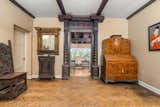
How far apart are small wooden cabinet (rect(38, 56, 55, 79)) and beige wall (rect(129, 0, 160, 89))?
347 centimetres

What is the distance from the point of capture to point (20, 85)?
479 centimetres

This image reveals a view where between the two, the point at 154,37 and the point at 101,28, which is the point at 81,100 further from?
the point at 101,28

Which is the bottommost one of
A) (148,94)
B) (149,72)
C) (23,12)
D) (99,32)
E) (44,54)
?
(148,94)

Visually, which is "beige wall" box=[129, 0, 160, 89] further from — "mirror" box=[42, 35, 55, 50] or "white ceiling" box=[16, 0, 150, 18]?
"mirror" box=[42, 35, 55, 50]

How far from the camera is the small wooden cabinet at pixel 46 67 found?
24.0 feet

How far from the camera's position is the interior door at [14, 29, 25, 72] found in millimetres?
6375

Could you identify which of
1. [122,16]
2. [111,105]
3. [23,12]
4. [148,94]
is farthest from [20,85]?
[122,16]

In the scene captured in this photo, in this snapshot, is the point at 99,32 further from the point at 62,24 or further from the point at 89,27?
the point at 62,24

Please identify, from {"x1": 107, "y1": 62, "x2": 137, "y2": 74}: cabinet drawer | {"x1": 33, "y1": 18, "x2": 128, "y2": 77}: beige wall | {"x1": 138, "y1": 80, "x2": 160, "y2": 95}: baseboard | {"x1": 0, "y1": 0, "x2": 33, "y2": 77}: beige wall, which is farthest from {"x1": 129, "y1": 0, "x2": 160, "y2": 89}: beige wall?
{"x1": 0, "y1": 0, "x2": 33, "y2": 77}: beige wall

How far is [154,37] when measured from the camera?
5.25m

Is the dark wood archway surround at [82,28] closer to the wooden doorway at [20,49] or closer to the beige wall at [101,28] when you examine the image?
the beige wall at [101,28]

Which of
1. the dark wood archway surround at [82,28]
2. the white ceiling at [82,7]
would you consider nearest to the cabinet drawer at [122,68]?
the dark wood archway surround at [82,28]

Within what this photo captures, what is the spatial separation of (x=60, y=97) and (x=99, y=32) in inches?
164

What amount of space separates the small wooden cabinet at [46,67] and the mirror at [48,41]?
1.63ft
